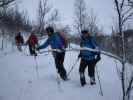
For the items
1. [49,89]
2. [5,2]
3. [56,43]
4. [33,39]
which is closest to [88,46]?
[56,43]

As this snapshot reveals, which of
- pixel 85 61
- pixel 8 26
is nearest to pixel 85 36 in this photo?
pixel 85 61

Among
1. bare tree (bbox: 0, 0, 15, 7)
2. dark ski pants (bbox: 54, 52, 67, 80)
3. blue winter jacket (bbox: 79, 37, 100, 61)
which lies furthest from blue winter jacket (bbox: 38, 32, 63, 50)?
bare tree (bbox: 0, 0, 15, 7)

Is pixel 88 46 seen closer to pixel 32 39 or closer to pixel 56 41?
pixel 56 41

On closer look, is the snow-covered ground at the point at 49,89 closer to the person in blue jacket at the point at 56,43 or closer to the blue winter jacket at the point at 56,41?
the person in blue jacket at the point at 56,43

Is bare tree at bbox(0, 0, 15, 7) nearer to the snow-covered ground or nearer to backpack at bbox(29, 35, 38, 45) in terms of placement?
the snow-covered ground

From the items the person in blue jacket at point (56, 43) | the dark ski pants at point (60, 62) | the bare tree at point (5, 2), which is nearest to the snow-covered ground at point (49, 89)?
the dark ski pants at point (60, 62)

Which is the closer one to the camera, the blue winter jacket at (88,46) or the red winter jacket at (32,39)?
the blue winter jacket at (88,46)

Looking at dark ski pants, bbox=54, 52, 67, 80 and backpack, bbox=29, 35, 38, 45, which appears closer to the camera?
dark ski pants, bbox=54, 52, 67, 80

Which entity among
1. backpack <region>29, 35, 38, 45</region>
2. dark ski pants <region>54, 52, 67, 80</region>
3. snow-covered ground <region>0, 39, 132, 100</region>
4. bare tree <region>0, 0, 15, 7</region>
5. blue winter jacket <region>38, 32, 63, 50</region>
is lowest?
snow-covered ground <region>0, 39, 132, 100</region>

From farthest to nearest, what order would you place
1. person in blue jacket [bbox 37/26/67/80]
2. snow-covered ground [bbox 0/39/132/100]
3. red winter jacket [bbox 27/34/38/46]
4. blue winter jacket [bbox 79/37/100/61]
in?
red winter jacket [bbox 27/34/38/46] → person in blue jacket [bbox 37/26/67/80] → blue winter jacket [bbox 79/37/100/61] → snow-covered ground [bbox 0/39/132/100]

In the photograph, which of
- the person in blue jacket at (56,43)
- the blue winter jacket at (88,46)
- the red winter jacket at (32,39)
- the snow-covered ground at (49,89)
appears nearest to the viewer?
the snow-covered ground at (49,89)

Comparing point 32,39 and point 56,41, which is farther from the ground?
point 56,41

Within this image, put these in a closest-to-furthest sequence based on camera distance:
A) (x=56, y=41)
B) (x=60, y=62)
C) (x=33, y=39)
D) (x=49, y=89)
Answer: (x=49, y=89)
(x=56, y=41)
(x=60, y=62)
(x=33, y=39)

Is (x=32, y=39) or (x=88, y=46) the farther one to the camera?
(x=32, y=39)
